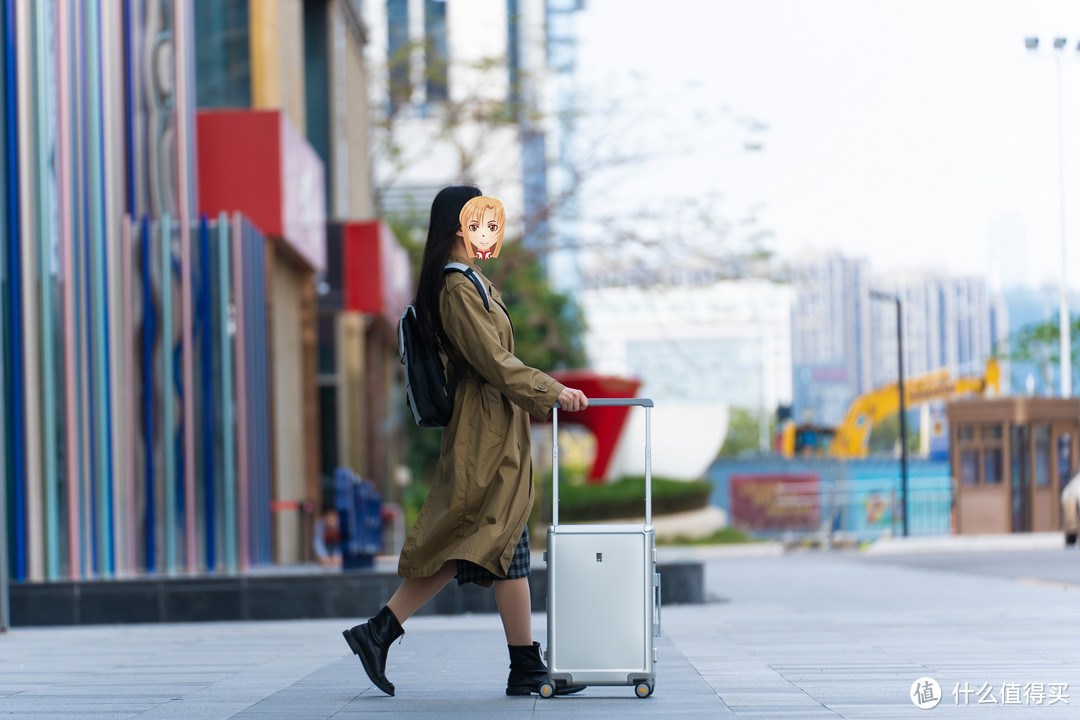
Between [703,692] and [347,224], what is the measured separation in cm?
1446

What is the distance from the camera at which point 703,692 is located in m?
5.05

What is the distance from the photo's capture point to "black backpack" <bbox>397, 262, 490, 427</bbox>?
511 cm

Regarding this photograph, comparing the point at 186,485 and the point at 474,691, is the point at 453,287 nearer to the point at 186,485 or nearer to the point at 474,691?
the point at 474,691

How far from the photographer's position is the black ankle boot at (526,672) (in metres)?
5.03

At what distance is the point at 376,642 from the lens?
5059 mm

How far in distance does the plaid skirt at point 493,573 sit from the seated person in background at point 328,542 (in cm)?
890

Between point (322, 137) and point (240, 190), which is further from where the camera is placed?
point (322, 137)

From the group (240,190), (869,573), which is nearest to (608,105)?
(869,573)

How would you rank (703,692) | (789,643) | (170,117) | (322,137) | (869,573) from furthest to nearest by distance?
(322,137), (869,573), (170,117), (789,643), (703,692)

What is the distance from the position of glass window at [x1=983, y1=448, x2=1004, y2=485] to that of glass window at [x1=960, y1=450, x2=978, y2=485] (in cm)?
22

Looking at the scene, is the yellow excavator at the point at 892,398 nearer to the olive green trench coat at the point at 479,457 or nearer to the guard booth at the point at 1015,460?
the guard booth at the point at 1015,460

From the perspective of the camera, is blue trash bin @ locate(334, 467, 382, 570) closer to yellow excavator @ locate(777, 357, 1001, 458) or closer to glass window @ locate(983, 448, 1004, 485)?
glass window @ locate(983, 448, 1004, 485)
